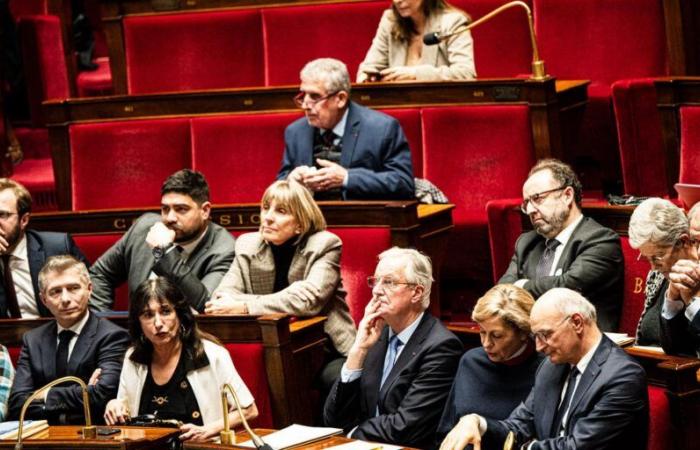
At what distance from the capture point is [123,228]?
1906 mm

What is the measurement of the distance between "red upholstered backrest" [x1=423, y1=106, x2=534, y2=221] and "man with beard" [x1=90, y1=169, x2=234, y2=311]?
0.38 m

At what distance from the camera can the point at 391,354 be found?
150cm

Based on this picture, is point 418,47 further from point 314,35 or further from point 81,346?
point 81,346

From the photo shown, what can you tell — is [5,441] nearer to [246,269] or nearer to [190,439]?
[190,439]

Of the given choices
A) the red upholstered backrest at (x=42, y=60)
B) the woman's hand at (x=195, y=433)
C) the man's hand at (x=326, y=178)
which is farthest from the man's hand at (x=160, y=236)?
the red upholstered backrest at (x=42, y=60)

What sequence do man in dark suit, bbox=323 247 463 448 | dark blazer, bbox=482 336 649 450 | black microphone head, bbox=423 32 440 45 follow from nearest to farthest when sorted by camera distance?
dark blazer, bbox=482 336 649 450
man in dark suit, bbox=323 247 463 448
black microphone head, bbox=423 32 440 45

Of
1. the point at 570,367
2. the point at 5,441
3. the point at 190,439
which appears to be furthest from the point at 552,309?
the point at 5,441

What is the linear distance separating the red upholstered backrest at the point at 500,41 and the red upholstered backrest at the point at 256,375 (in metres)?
0.84

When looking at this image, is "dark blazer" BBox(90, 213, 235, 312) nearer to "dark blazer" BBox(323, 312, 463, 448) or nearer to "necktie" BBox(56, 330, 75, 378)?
"necktie" BBox(56, 330, 75, 378)

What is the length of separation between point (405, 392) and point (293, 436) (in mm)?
152

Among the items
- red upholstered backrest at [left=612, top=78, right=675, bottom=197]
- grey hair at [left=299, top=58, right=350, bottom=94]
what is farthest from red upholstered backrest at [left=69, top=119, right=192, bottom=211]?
red upholstered backrest at [left=612, top=78, right=675, bottom=197]

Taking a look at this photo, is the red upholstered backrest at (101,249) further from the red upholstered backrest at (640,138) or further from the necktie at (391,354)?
the red upholstered backrest at (640,138)

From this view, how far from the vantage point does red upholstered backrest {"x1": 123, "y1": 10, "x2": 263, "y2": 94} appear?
236 cm

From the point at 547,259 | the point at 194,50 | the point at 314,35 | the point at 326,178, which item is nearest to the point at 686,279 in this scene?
the point at 547,259
